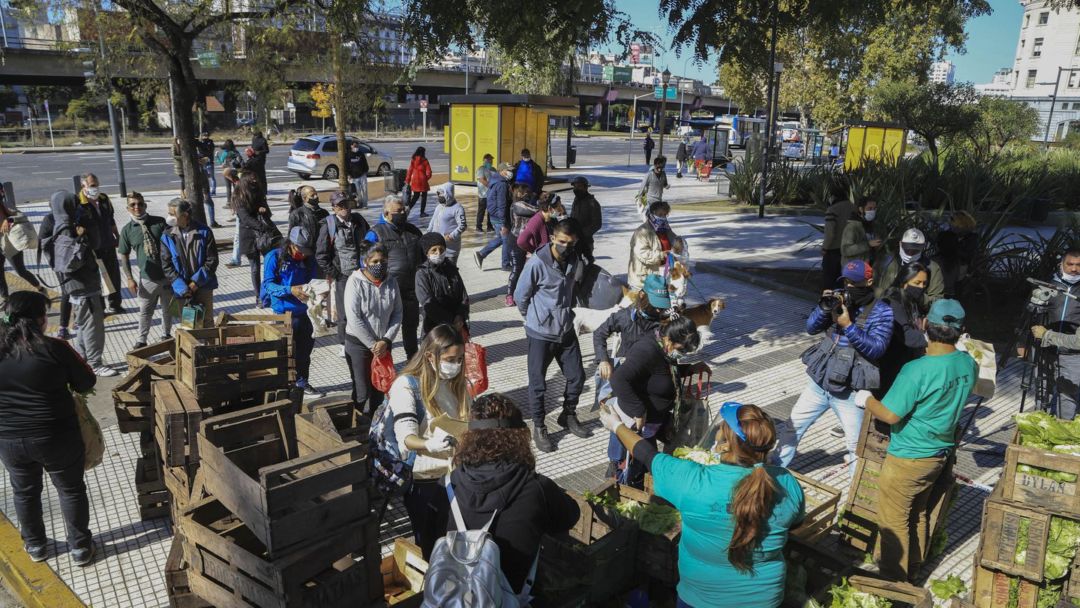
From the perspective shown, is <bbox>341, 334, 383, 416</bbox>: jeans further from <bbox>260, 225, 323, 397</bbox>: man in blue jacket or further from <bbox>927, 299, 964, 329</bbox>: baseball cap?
<bbox>927, 299, 964, 329</bbox>: baseball cap

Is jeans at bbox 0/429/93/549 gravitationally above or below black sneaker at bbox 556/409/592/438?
above

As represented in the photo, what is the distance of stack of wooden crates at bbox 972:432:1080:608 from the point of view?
3.81 m

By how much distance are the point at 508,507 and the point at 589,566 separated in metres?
0.71

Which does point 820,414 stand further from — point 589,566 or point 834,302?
point 589,566

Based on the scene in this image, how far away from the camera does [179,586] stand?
3.69 metres

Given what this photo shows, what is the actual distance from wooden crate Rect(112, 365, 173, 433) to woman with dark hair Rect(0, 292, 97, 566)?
1.46ft

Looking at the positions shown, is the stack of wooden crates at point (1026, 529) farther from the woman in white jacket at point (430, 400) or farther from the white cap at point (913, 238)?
the white cap at point (913, 238)

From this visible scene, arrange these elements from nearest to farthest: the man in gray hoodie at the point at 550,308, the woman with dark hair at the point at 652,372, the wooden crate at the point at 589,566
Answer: the wooden crate at the point at 589,566, the woman with dark hair at the point at 652,372, the man in gray hoodie at the point at 550,308

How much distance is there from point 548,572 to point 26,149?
41277mm

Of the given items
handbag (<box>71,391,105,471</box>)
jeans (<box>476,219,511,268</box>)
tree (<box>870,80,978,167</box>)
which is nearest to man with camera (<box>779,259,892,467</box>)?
handbag (<box>71,391,105,471</box>)

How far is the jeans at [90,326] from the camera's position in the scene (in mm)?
7363

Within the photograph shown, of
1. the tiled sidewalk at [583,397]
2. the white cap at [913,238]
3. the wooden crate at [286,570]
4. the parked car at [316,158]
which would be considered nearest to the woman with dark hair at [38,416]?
the tiled sidewalk at [583,397]

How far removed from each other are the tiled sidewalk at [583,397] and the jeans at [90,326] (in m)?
0.38

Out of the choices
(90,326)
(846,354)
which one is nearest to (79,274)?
(90,326)
